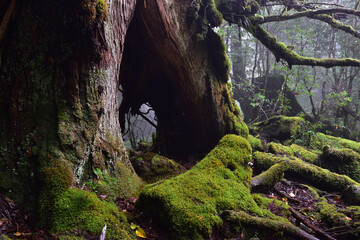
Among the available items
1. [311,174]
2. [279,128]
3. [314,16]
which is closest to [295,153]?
[311,174]

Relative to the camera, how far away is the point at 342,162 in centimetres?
613

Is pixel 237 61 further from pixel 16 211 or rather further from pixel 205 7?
pixel 16 211

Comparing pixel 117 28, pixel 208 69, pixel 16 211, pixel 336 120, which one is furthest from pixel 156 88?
pixel 336 120

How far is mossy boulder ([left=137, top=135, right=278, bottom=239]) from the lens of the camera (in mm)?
2449

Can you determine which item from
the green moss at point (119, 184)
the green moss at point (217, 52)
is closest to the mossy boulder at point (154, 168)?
the green moss at point (119, 184)

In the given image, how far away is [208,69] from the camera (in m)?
5.55

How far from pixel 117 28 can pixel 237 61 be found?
15592 millimetres

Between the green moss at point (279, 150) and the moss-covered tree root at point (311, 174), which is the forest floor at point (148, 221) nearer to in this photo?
the moss-covered tree root at point (311, 174)

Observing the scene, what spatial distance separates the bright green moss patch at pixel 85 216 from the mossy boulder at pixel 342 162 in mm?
6016

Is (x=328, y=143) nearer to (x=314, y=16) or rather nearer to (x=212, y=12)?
(x=314, y=16)

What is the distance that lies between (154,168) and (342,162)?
518cm

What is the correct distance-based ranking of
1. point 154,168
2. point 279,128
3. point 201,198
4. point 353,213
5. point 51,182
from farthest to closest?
1. point 279,128
2. point 154,168
3. point 353,213
4. point 201,198
5. point 51,182

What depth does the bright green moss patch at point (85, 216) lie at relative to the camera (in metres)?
2.17

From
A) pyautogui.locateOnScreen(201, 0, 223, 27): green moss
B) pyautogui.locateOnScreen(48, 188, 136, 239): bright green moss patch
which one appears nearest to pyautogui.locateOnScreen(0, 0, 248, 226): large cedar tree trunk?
pyautogui.locateOnScreen(48, 188, 136, 239): bright green moss patch
